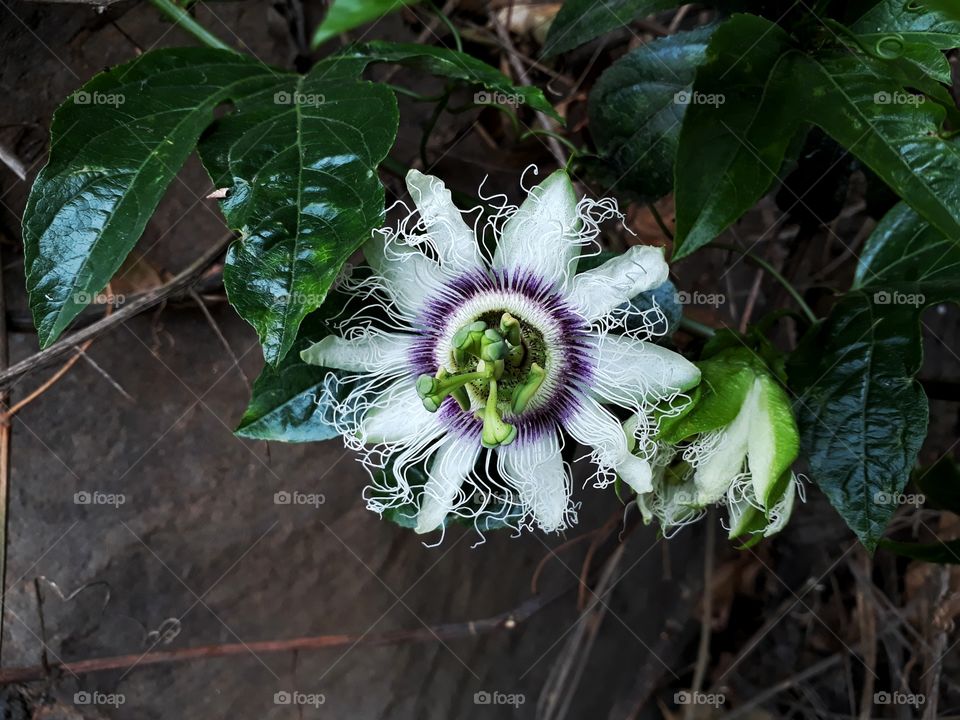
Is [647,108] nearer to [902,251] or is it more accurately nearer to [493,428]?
[902,251]

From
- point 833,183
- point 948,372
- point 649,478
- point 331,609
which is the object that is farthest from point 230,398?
point 948,372

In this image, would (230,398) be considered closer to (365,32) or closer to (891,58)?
(365,32)

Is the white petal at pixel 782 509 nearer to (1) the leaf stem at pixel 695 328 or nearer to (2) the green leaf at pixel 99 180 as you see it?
(1) the leaf stem at pixel 695 328

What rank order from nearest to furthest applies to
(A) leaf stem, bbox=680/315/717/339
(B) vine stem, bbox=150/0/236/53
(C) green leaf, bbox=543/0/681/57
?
(C) green leaf, bbox=543/0/681/57 < (B) vine stem, bbox=150/0/236/53 < (A) leaf stem, bbox=680/315/717/339

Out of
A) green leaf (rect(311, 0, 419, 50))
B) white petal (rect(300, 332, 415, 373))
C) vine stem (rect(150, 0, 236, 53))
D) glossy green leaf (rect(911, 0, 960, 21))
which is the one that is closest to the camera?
green leaf (rect(311, 0, 419, 50))

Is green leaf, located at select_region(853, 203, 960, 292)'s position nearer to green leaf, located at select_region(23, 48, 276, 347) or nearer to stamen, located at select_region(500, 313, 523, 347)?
stamen, located at select_region(500, 313, 523, 347)

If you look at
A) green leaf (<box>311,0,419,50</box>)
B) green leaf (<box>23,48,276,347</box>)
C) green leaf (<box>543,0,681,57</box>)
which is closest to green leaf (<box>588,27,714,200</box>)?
green leaf (<box>543,0,681,57</box>)

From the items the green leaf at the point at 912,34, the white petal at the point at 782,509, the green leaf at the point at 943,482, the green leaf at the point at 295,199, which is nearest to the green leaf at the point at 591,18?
the green leaf at the point at 912,34
